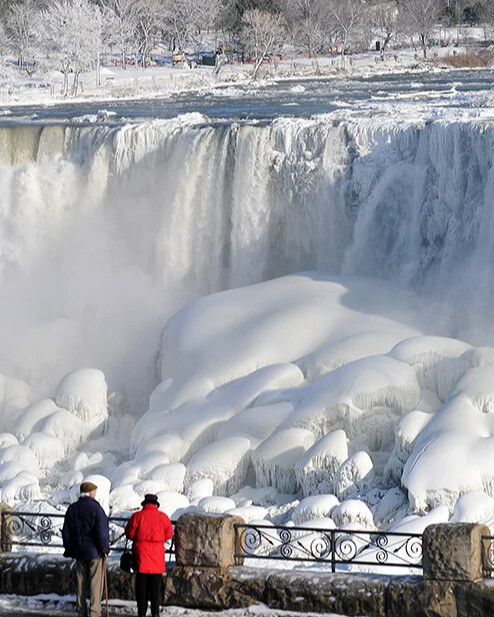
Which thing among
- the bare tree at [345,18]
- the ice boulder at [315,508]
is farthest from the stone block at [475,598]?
the bare tree at [345,18]

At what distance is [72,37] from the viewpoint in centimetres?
7012

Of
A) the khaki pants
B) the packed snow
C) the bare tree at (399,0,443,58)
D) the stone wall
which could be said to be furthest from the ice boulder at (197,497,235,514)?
the bare tree at (399,0,443,58)

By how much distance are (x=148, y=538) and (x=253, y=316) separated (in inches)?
563

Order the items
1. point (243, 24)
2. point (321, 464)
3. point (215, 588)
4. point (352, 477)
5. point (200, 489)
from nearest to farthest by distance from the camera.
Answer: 1. point (215, 588)
2. point (352, 477)
3. point (321, 464)
4. point (200, 489)
5. point (243, 24)

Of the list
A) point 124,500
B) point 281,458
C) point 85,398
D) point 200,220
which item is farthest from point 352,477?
point 200,220

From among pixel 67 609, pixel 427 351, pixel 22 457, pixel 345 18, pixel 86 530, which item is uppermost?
pixel 345 18

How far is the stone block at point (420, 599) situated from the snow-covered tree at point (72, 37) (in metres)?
54.4

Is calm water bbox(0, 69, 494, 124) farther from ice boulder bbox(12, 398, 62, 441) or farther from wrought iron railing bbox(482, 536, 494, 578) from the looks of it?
wrought iron railing bbox(482, 536, 494, 578)

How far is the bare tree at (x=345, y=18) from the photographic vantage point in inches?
3730

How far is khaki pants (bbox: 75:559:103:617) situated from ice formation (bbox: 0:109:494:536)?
7127mm

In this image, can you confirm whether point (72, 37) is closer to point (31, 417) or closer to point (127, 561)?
point (31, 417)

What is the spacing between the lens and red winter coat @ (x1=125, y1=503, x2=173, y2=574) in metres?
12.5

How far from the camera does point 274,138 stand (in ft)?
102

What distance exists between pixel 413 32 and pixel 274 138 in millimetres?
68251
